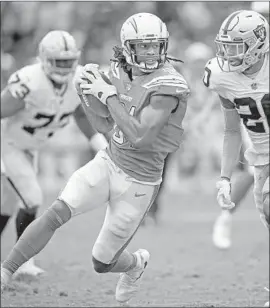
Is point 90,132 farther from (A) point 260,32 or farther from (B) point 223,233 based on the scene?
(A) point 260,32

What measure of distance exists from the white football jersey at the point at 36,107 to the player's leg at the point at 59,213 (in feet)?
5.97

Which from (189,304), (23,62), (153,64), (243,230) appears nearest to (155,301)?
(189,304)

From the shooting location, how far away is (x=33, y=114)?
7.38 m

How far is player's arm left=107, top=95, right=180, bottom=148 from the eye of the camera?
521 centimetres

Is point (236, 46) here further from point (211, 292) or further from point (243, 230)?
point (243, 230)

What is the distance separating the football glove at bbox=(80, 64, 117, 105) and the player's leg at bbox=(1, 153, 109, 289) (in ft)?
1.51

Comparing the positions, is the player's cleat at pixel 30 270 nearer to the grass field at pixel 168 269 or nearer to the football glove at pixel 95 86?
the grass field at pixel 168 269

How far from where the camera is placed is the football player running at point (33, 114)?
23.4ft

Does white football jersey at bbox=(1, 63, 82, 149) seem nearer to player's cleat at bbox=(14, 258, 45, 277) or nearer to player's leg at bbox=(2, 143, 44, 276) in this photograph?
player's leg at bbox=(2, 143, 44, 276)

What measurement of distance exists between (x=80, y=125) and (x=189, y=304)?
1.92 m

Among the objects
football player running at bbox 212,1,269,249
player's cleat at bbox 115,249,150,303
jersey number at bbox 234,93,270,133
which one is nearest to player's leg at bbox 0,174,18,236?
football player running at bbox 212,1,269,249

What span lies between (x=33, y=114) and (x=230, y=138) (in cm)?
210

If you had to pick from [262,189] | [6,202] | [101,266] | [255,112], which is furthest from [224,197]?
[6,202]

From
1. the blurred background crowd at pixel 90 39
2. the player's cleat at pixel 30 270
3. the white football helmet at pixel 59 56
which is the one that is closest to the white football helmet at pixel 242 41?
the white football helmet at pixel 59 56
